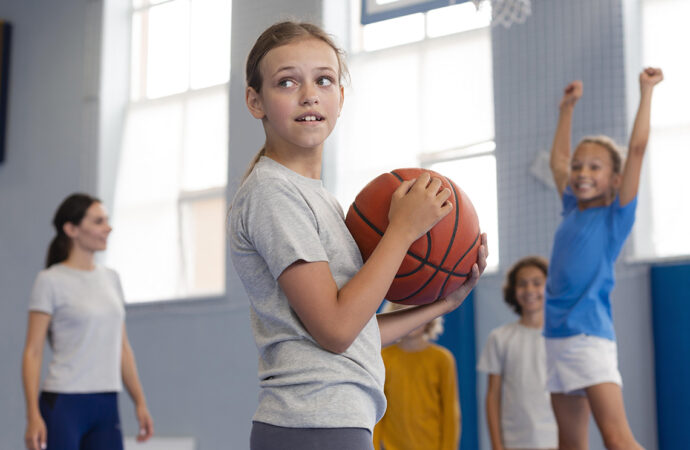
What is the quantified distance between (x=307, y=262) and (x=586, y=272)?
2112 mm

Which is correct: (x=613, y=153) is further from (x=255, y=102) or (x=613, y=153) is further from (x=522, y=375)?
(x=255, y=102)

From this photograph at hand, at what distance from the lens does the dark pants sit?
351 cm

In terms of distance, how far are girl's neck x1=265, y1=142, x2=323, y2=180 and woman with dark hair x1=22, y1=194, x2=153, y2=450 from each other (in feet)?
8.19

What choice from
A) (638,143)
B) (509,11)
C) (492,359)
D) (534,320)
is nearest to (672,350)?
(534,320)

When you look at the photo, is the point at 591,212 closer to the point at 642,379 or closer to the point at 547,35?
the point at 642,379

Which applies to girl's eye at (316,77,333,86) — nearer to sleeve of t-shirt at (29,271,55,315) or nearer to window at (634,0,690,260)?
sleeve of t-shirt at (29,271,55,315)

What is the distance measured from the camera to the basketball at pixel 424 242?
151cm

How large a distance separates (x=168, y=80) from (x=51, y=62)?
1.39 meters

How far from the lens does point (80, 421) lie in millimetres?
3592

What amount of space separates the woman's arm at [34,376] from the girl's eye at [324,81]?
2.63 meters

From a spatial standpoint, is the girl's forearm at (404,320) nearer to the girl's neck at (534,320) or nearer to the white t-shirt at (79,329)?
the white t-shirt at (79,329)

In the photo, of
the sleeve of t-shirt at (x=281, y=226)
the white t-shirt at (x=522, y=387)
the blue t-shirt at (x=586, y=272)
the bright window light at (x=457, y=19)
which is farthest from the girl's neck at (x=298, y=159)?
the bright window light at (x=457, y=19)

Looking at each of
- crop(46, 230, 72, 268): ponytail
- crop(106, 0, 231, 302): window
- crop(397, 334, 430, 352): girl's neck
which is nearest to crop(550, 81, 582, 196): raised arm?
crop(397, 334, 430, 352): girl's neck

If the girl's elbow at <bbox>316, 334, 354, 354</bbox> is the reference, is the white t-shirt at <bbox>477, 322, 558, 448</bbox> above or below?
below
